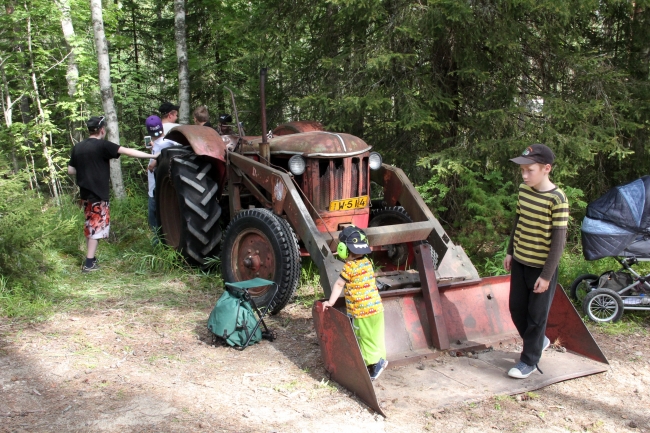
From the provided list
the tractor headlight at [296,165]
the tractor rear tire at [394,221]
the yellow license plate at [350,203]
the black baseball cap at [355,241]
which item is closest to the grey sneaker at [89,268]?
the tractor headlight at [296,165]

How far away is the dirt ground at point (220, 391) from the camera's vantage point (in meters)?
3.54

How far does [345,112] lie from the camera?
7668mm

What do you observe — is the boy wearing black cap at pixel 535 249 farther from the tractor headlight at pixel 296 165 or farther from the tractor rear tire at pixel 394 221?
the tractor headlight at pixel 296 165

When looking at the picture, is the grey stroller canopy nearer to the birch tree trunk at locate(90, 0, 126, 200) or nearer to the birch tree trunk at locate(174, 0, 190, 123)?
the birch tree trunk at locate(90, 0, 126, 200)

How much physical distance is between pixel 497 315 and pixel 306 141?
2342mm

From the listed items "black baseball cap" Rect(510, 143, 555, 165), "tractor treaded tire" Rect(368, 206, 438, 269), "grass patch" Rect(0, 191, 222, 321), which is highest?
"black baseball cap" Rect(510, 143, 555, 165)

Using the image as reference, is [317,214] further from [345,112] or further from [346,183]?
[345,112]

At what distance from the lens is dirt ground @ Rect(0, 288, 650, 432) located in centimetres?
354

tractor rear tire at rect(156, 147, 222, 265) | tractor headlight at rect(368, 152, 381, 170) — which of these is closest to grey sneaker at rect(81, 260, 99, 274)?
tractor rear tire at rect(156, 147, 222, 265)

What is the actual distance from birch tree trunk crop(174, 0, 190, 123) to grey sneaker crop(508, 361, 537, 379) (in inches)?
338

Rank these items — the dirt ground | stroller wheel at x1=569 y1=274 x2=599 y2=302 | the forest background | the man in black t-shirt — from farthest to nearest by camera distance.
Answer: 1. the man in black t-shirt
2. the forest background
3. stroller wheel at x1=569 y1=274 x2=599 y2=302
4. the dirt ground

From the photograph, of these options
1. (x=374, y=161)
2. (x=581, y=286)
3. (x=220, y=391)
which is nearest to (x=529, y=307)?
(x=581, y=286)

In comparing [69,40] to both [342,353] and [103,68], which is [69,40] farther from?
[342,353]

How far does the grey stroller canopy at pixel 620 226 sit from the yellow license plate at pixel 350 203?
2.04 meters
